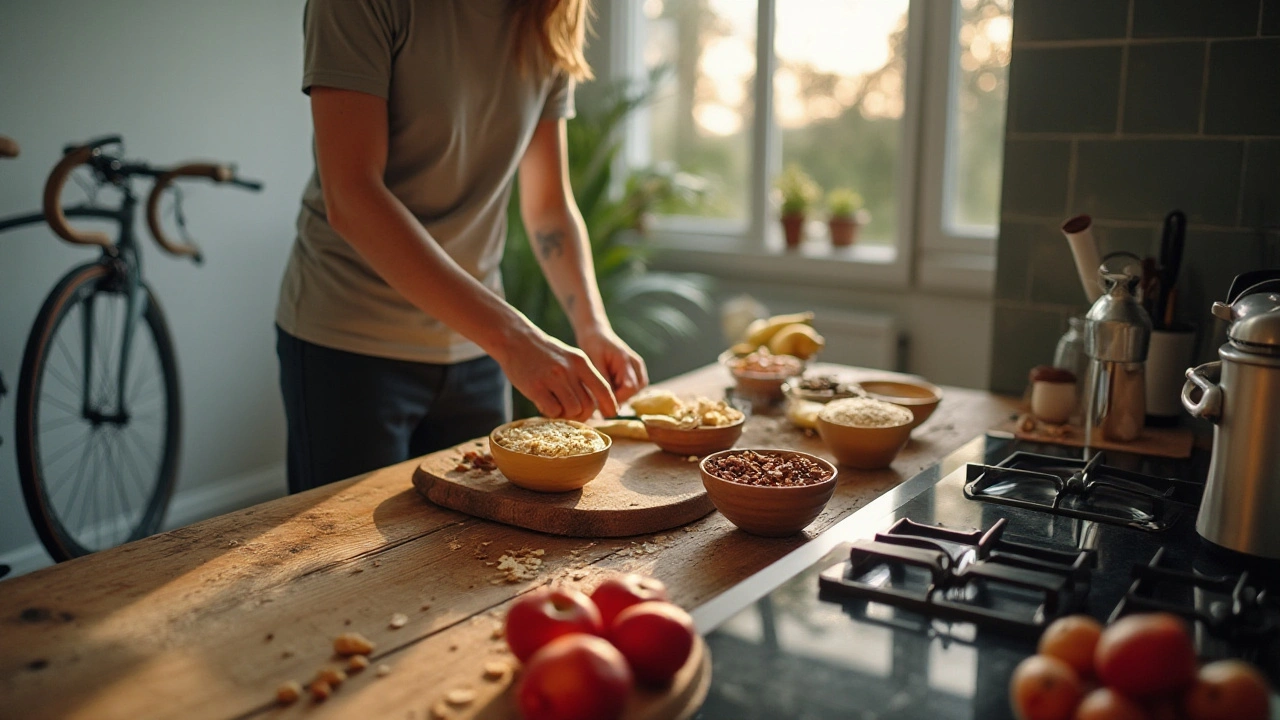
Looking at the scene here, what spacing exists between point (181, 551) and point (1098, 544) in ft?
3.58

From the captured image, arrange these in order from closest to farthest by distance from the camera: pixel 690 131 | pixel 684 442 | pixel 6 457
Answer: pixel 684 442 → pixel 6 457 → pixel 690 131

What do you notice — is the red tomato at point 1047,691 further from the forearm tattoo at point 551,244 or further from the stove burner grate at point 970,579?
the forearm tattoo at point 551,244

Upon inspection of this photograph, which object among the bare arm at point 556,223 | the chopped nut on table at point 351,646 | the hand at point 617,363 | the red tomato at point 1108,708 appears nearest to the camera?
the red tomato at point 1108,708

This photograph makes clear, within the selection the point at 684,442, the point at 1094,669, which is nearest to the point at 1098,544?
the point at 1094,669

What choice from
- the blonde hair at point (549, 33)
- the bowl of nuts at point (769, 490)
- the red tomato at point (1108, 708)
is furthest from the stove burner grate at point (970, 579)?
the blonde hair at point (549, 33)

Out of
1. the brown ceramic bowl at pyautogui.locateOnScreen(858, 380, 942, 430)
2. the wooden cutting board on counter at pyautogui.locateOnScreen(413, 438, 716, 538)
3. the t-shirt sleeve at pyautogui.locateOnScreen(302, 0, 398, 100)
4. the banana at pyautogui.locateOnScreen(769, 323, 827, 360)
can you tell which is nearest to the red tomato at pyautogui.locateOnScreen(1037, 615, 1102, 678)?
the wooden cutting board on counter at pyautogui.locateOnScreen(413, 438, 716, 538)

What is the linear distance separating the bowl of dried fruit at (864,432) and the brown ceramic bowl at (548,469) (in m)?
0.37

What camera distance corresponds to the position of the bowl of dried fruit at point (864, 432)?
59.5 inches

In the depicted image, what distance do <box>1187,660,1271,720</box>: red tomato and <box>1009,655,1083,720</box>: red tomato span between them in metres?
0.08

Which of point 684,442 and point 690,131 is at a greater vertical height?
point 690,131

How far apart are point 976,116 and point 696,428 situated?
87.2 inches

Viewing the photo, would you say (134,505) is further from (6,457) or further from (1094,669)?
(1094,669)

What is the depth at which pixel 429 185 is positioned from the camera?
1.65 metres

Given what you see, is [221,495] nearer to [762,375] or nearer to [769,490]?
[762,375]
